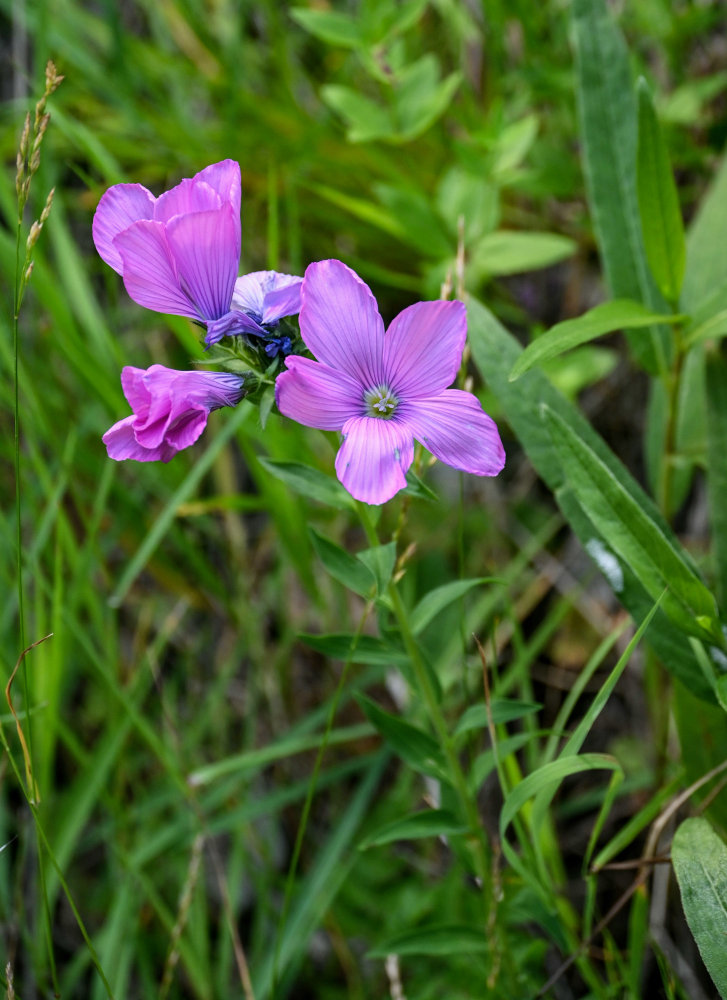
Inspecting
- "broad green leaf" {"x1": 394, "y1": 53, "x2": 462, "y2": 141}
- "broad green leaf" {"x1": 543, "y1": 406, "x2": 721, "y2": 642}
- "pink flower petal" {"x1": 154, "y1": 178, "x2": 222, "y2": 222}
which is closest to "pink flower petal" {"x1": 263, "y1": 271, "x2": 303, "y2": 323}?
"pink flower petal" {"x1": 154, "y1": 178, "x2": 222, "y2": 222}

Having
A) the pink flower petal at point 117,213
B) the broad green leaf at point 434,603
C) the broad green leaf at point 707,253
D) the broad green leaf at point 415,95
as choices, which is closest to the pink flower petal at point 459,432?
the broad green leaf at point 434,603

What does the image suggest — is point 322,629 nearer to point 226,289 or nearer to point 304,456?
point 304,456

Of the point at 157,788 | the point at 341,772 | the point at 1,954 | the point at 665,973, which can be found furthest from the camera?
the point at 157,788

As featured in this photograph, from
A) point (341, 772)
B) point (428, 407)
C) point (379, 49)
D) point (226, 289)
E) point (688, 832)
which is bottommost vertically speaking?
point (341, 772)

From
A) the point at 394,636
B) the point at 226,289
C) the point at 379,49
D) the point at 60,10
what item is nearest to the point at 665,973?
the point at 394,636

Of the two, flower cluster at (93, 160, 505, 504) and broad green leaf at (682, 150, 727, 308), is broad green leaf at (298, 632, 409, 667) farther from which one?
broad green leaf at (682, 150, 727, 308)

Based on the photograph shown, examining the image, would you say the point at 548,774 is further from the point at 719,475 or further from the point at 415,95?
the point at 415,95

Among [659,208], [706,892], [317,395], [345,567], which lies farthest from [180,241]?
[706,892]
